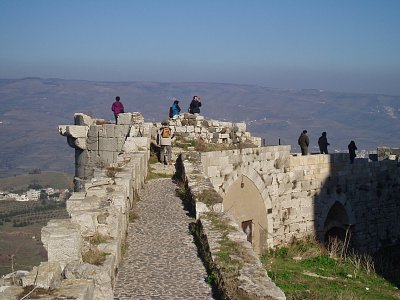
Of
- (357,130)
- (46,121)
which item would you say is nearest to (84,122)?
(46,121)

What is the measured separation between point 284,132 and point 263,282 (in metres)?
105

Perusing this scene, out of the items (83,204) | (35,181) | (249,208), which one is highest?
(83,204)

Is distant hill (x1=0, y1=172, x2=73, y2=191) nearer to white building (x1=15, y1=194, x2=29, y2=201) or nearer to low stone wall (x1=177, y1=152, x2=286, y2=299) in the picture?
white building (x1=15, y1=194, x2=29, y2=201)

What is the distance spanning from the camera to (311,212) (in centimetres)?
1898

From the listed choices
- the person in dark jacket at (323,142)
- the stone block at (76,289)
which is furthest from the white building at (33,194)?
the stone block at (76,289)

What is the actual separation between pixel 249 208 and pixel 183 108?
234 ft

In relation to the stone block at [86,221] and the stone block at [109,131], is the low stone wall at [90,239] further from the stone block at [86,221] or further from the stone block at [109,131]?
the stone block at [109,131]

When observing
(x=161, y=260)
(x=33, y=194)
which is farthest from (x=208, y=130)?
(x=33, y=194)

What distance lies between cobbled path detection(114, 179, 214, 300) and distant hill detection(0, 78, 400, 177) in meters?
59.3

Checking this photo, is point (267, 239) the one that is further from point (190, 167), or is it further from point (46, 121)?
point (46, 121)

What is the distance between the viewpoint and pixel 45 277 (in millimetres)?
5992

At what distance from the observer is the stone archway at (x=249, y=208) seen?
17.2 metres

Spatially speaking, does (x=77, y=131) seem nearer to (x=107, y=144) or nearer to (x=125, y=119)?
(x=107, y=144)

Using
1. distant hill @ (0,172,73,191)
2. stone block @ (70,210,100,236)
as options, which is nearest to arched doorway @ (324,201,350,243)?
stone block @ (70,210,100,236)
